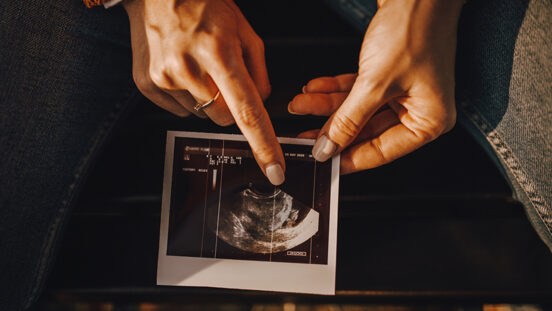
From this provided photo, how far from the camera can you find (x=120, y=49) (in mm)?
759

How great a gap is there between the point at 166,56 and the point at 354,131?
0.41 meters

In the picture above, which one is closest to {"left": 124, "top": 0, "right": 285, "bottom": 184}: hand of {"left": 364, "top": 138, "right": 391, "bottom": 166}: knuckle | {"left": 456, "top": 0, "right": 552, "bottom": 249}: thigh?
{"left": 364, "top": 138, "right": 391, "bottom": 166}: knuckle

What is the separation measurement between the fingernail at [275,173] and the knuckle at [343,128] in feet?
0.44

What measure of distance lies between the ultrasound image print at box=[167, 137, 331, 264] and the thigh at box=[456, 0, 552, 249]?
1.31ft

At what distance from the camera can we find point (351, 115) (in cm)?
64

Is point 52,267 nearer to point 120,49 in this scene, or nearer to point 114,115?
point 114,115

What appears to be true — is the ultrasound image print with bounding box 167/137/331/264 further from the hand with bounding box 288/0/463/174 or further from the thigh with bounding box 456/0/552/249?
the thigh with bounding box 456/0/552/249

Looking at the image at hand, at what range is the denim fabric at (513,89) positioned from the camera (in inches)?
25.1

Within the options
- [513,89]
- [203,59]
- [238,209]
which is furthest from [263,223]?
[513,89]

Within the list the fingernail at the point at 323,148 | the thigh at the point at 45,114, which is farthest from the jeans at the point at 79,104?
the fingernail at the point at 323,148

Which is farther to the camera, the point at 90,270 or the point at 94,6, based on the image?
the point at 90,270

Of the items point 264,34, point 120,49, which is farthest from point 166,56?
point 264,34

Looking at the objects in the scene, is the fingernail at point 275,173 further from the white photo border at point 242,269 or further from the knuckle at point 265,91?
the knuckle at point 265,91

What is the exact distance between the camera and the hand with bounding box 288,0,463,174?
61cm
